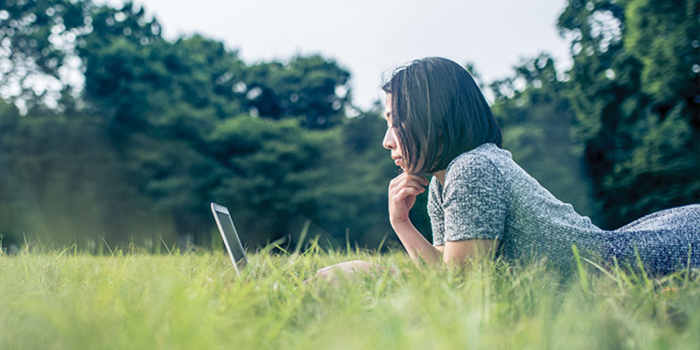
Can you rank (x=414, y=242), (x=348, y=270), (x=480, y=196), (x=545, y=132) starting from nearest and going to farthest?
1. (x=480, y=196)
2. (x=348, y=270)
3. (x=414, y=242)
4. (x=545, y=132)

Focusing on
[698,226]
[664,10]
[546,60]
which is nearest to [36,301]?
[698,226]

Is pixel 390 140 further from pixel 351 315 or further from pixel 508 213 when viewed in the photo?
pixel 351 315

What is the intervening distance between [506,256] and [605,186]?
1364 centimetres

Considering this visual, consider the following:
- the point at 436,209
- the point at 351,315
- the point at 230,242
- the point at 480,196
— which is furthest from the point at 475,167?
the point at 230,242

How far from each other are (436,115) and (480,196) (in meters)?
0.42

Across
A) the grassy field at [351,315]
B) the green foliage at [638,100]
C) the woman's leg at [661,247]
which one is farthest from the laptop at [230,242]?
the green foliage at [638,100]

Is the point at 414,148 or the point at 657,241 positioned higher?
the point at 414,148

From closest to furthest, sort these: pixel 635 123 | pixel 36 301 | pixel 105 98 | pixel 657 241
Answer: pixel 36 301, pixel 657 241, pixel 635 123, pixel 105 98

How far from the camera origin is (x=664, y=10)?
9.81 meters

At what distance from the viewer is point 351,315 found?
113 centimetres

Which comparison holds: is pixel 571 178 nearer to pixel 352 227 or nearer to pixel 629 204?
pixel 629 204

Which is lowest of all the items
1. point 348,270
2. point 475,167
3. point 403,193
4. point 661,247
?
point 661,247

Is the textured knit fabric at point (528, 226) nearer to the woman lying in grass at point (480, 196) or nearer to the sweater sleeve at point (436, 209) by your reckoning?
the woman lying in grass at point (480, 196)

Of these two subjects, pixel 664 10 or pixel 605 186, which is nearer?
pixel 664 10
